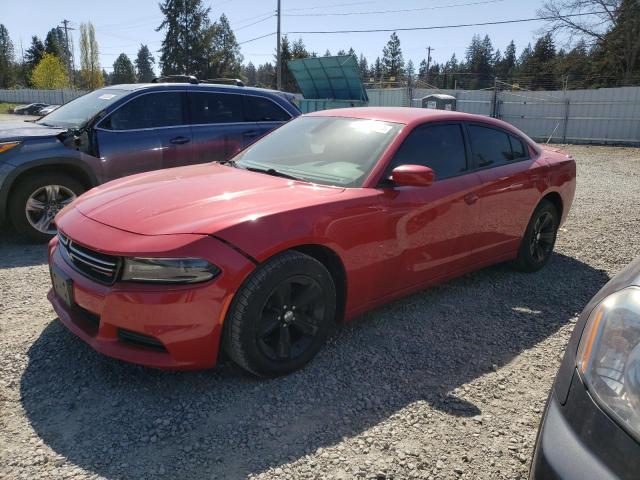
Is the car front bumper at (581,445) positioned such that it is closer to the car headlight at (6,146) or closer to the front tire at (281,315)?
the front tire at (281,315)

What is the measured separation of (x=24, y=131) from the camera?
5469 mm

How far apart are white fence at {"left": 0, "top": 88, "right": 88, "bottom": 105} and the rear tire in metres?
Result: 50.4

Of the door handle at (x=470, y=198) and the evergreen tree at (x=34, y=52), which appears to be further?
the evergreen tree at (x=34, y=52)

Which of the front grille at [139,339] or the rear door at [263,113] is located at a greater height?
the rear door at [263,113]

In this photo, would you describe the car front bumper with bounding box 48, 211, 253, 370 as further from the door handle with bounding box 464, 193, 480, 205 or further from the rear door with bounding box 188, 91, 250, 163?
the rear door with bounding box 188, 91, 250, 163

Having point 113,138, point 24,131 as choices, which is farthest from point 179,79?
point 24,131

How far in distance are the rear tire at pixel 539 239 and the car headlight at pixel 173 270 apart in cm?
332

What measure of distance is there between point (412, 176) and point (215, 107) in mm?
4085

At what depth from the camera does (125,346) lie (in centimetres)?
263

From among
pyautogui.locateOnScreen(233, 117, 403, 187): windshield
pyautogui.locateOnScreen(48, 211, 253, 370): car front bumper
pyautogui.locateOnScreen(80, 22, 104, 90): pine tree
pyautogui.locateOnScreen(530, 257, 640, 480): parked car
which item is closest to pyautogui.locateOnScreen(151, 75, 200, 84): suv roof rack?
pyautogui.locateOnScreen(233, 117, 403, 187): windshield

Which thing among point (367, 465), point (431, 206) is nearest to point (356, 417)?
point (367, 465)

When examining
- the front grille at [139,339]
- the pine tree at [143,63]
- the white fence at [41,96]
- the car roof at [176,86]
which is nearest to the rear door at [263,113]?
the car roof at [176,86]

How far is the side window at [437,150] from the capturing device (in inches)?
141

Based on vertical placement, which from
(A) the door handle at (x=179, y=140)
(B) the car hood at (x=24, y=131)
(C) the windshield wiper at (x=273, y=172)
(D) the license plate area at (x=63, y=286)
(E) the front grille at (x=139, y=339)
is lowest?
(E) the front grille at (x=139, y=339)
